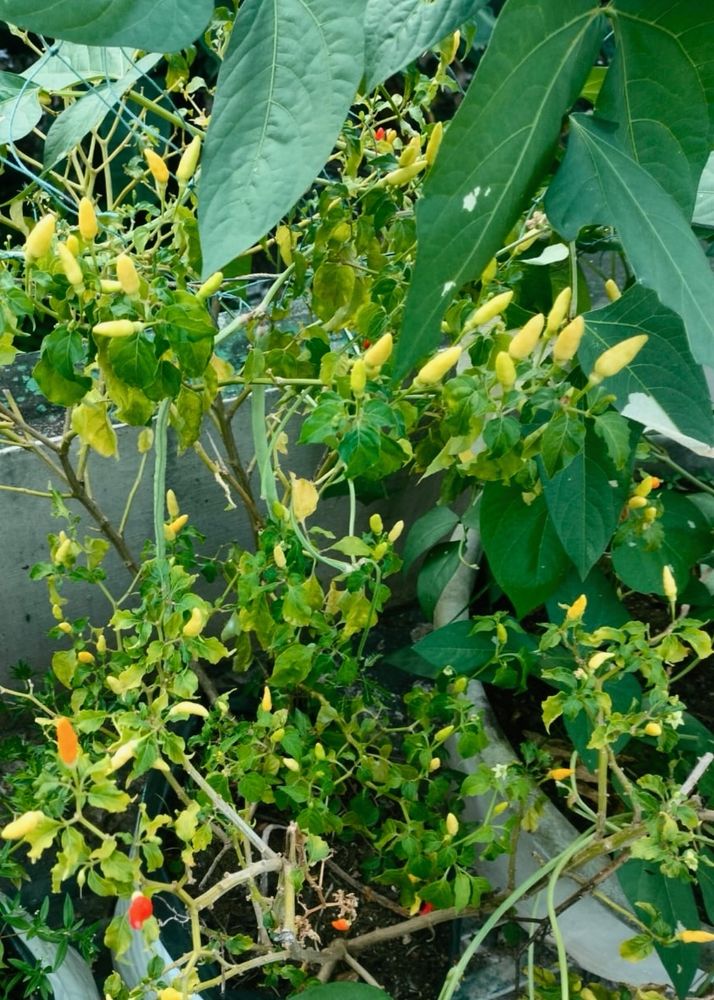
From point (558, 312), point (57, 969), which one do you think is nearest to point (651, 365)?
point (558, 312)

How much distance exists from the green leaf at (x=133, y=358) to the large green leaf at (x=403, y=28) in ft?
0.60

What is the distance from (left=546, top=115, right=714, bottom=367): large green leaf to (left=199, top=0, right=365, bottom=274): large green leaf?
12cm

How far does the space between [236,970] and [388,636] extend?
91 centimetres

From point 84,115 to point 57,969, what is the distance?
0.74 meters

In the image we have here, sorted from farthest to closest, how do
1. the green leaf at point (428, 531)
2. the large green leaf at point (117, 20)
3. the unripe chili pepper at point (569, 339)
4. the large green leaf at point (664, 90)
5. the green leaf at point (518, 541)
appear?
the green leaf at point (428, 531), the green leaf at point (518, 541), the unripe chili pepper at point (569, 339), the large green leaf at point (664, 90), the large green leaf at point (117, 20)

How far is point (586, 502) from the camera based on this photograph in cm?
76

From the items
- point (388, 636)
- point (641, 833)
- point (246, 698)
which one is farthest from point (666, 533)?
point (388, 636)

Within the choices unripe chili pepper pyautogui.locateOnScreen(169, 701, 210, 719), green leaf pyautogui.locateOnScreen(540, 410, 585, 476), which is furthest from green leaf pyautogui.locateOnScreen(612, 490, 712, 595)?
unripe chili pepper pyautogui.locateOnScreen(169, 701, 210, 719)

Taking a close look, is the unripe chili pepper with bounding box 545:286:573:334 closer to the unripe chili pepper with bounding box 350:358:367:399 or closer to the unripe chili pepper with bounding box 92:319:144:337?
the unripe chili pepper with bounding box 350:358:367:399

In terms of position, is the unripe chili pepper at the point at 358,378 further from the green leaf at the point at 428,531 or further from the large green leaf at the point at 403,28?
the green leaf at the point at 428,531

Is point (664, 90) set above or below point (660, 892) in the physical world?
above

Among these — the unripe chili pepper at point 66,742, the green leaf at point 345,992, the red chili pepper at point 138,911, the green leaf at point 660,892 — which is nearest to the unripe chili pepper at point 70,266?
the unripe chili pepper at point 66,742

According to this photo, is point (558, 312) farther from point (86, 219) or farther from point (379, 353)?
point (86, 219)

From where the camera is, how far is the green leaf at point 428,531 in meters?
1.12
